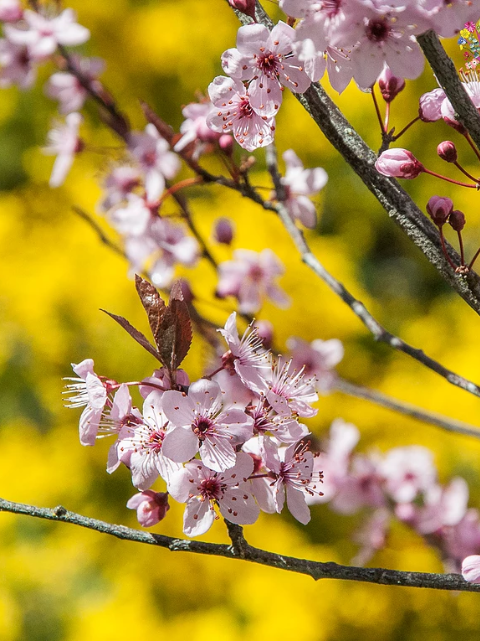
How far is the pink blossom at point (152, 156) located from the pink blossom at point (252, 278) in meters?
0.22

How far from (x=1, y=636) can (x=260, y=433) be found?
1.77 metres

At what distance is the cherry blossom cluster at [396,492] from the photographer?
1.31m

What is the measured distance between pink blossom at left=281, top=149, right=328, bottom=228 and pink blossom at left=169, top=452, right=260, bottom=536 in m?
0.63

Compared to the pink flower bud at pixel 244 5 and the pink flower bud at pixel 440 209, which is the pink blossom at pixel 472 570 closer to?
the pink flower bud at pixel 440 209

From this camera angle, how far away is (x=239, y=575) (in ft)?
6.87

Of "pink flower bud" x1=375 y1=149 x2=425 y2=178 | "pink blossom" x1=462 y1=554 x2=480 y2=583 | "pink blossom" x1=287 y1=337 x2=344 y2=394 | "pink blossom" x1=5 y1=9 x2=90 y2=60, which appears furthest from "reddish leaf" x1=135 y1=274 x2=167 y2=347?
"pink blossom" x1=5 y1=9 x2=90 y2=60

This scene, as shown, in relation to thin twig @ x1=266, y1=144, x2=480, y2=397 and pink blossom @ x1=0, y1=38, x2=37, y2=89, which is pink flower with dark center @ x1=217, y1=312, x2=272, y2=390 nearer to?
thin twig @ x1=266, y1=144, x2=480, y2=397

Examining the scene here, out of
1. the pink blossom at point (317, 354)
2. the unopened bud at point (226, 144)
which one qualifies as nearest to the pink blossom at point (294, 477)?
the unopened bud at point (226, 144)

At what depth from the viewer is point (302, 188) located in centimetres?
115

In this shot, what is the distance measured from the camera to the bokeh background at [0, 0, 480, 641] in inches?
78.8

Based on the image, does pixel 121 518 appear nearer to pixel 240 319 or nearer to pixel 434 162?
pixel 240 319

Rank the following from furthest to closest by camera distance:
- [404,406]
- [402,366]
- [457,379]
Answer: [402,366]
[404,406]
[457,379]

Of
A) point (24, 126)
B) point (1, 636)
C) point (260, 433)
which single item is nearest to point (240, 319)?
point (260, 433)

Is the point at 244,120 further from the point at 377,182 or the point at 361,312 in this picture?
the point at 361,312
